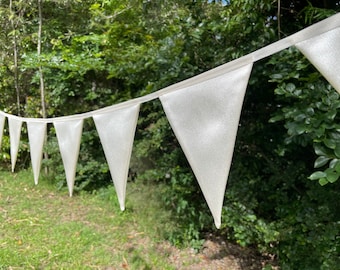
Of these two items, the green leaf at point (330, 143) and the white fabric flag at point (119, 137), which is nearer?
the green leaf at point (330, 143)

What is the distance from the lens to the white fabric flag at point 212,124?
2.90ft

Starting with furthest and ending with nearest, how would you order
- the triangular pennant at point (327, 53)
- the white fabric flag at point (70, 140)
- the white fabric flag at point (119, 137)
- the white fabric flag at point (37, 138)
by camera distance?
1. the white fabric flag at point (37, 138)
2. the white fabric flag at point (70, 140)
3. the white fabric flag at point (119, 137)
4. the triangular pennant at point (327, 53)

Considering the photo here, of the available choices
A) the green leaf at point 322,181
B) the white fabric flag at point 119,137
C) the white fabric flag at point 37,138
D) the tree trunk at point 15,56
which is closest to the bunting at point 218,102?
the white fabric flag at point 119,137

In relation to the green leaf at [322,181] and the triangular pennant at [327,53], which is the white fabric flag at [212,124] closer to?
the triangular pennant at [327,53]

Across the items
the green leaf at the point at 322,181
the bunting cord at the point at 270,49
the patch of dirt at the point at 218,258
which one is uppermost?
the bunting cord at the point at 270,49

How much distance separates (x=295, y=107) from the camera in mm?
1298

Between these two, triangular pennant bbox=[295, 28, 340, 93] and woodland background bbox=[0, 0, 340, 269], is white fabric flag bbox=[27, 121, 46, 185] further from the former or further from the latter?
triangular pennant bbox=[295, 28, 340, 93]

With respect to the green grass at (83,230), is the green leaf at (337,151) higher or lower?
higher

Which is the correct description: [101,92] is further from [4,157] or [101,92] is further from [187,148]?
Result: [187,148]

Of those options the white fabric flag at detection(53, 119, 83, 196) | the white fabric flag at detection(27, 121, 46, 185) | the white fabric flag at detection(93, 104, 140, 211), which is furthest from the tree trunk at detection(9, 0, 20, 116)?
the white fabric flag at detection(93, 104, 140, 211)

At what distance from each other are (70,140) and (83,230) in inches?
51.1

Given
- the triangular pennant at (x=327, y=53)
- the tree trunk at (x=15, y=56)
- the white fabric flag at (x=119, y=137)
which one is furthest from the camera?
the tree trunk at (x=15, y=56)

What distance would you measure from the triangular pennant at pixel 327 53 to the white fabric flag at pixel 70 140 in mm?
1195

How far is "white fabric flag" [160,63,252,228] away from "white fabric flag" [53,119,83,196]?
75 centimetres
